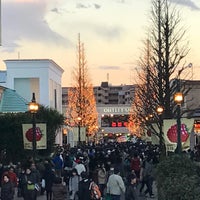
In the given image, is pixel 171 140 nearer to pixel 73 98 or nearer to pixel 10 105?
pixel 10 105

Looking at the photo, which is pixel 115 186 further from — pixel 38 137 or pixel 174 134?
pixel 38 137

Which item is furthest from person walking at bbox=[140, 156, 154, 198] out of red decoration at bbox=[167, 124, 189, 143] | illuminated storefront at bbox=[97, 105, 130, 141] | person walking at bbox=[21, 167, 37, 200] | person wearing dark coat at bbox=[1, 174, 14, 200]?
illuminated storefront at bbox=[97, 105, 130, 141]

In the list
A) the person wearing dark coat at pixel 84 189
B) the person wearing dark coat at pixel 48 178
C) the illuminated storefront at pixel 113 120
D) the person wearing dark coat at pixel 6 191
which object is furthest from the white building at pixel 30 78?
the illuminated storefront at pixel 113 120

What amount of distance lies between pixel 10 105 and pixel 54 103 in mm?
28475

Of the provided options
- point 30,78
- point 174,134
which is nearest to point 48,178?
point 174,134

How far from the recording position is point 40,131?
26.8m

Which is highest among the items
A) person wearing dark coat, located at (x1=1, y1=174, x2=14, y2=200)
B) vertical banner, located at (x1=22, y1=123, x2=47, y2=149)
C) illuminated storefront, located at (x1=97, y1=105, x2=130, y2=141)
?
illuminated storefront, located at (x1=97, y1=105, x2=130, y2=141)

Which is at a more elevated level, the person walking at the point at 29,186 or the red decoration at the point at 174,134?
the red decoration at the point at 174,134

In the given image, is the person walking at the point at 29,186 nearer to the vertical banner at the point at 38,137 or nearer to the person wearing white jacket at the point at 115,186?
the person wearing white jacket at the point at 115,186

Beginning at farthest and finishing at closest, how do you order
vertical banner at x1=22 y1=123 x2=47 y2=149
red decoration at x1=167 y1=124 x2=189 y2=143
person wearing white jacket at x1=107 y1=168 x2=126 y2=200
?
1. vertical banner at x1=22 y1=123 x2=47 y2=149
2. red decoration at x1=167 y1=124 x2=189 y2=143
3. person wearing white jacket at x1=107 y1=168 x2=126 y2=200

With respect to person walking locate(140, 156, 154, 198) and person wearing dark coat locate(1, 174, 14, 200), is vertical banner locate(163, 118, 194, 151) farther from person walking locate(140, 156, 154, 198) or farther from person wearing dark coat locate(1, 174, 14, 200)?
person wearing dark coat locate(1, 174, 14, 200)

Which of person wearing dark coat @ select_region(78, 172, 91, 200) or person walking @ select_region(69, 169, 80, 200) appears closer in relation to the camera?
person wearing dark coat @ select_region(78, 172, 91, 200)

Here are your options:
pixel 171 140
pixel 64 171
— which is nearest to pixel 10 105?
pixel 64 171

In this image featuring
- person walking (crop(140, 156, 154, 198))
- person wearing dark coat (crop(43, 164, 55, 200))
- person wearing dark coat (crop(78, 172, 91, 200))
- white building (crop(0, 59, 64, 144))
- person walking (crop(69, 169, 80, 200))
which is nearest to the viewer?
person wearing dark coat (crop(78, 172, 91, 200))
